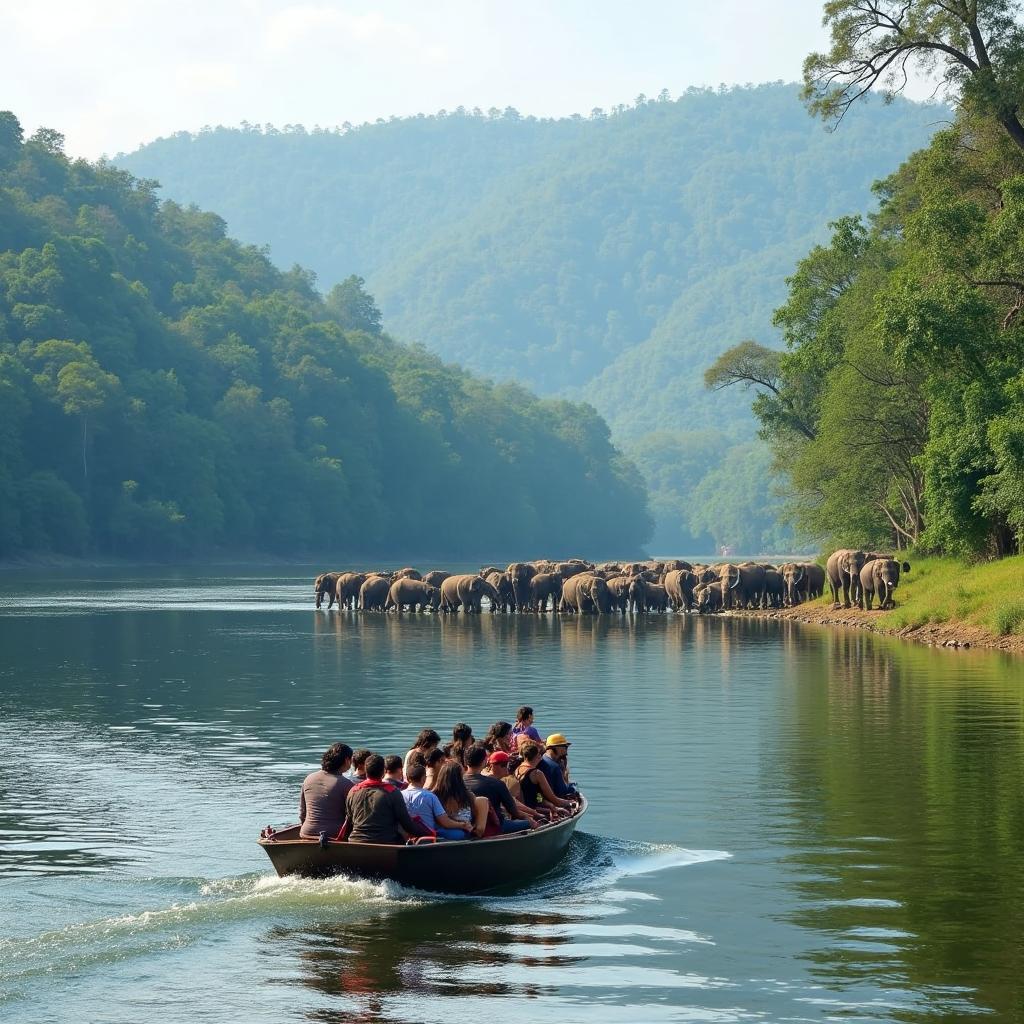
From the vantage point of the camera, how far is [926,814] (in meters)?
24.3

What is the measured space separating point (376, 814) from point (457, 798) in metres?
1.35

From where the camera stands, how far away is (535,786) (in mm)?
22188

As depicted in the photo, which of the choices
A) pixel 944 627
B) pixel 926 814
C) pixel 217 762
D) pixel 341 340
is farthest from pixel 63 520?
pixel 926 814

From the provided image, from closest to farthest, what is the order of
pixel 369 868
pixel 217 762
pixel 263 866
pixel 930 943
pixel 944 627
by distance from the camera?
pixel 930 943
pixel 369 868
pixel 263 866
pixel 217 762
pixel 944 627

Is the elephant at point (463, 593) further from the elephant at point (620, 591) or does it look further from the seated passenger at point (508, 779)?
the seated passenger at point (508, 779)

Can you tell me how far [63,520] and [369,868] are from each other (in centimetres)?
11447

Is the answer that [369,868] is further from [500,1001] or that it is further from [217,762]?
[217,762]

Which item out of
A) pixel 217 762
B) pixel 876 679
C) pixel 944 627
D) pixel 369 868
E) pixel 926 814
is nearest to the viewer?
pixel 369 868

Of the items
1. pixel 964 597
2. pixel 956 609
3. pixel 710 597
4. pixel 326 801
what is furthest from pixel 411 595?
pixel 326 801

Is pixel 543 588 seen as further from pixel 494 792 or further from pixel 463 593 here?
pixel 494 792

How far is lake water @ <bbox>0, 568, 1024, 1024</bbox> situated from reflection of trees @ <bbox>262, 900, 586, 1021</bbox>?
0.13 ft

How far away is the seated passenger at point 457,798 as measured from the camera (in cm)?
2022

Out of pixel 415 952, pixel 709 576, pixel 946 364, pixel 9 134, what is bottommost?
pixel 415 952

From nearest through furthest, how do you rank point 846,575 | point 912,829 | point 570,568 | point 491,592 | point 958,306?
point 912,829
point 958,306
point 846,575
point 491,592
point 570,568
